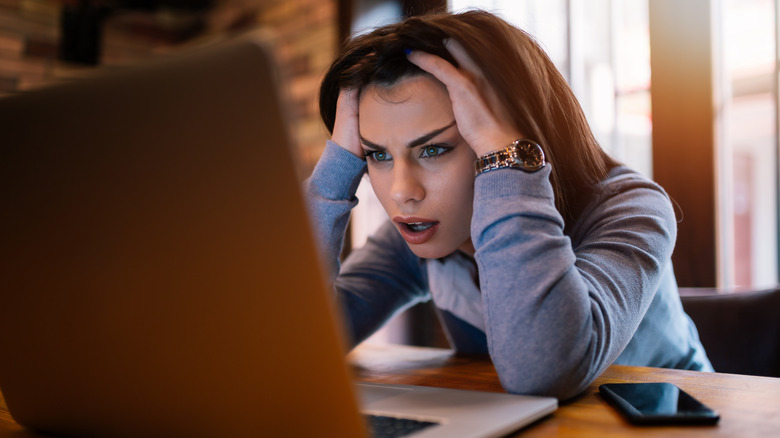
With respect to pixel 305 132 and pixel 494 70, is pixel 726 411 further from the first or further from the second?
pixel 305 132

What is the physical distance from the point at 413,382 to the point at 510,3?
Result: 1.86 metres

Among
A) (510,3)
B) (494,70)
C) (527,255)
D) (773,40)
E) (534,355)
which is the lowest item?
(534,355)

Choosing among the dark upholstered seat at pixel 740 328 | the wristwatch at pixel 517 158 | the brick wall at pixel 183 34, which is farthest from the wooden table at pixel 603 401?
the brick wall at pixel 183 34

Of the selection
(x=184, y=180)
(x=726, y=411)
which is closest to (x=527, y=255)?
(x=726, y=411)

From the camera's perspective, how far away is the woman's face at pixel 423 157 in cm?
90

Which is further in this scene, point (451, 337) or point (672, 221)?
point (451, 337)

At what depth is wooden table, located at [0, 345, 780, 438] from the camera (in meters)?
0.52

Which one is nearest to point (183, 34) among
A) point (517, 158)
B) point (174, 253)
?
point (517, 158)

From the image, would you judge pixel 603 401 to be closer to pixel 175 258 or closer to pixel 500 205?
pixel 500 205

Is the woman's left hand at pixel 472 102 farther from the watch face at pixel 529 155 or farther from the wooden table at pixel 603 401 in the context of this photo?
the wooden table at pixel 603 401

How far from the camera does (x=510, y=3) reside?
2281 millimetres

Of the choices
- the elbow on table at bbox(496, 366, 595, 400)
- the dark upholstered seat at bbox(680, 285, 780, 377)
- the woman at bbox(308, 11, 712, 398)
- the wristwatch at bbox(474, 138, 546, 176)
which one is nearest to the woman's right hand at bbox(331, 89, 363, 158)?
the woman at bbox(308, 11, 712, 398)

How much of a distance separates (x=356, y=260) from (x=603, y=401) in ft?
2.28

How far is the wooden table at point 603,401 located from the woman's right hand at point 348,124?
0.37 m
